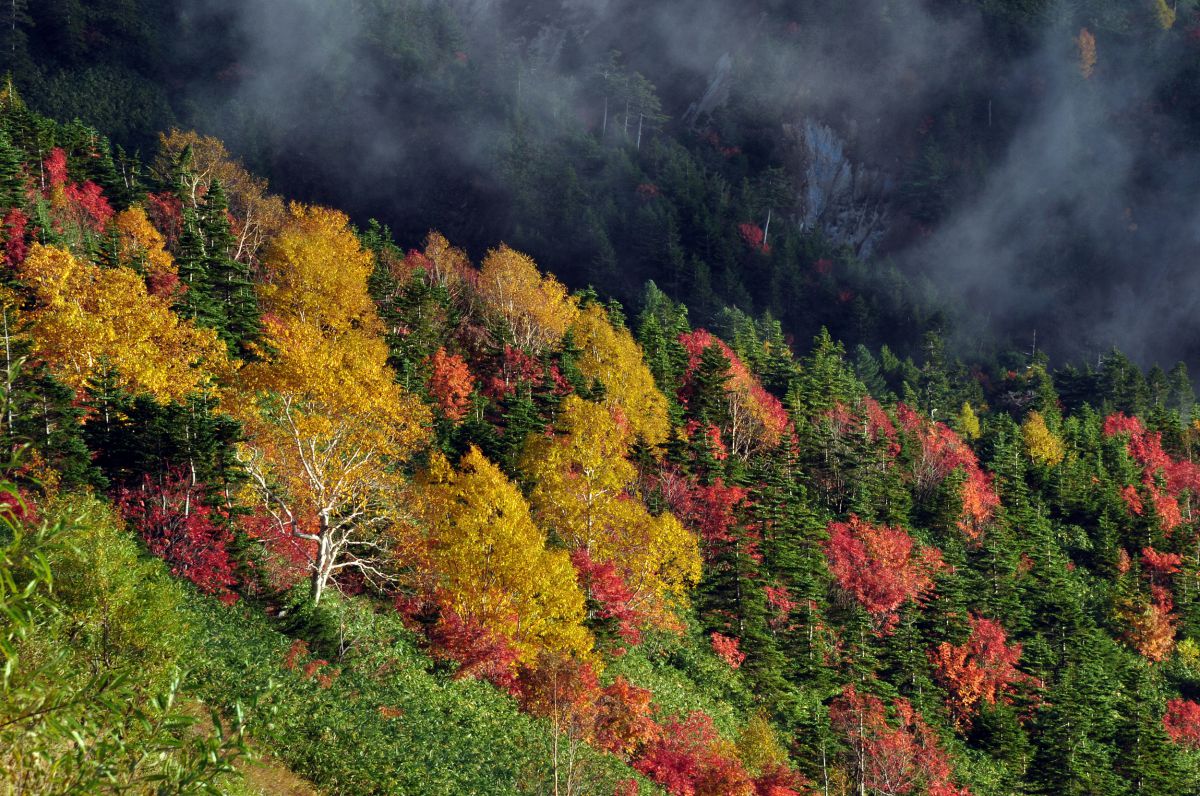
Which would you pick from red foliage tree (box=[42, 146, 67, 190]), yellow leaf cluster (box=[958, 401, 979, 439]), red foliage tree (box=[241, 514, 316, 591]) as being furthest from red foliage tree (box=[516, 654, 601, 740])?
yellow leaf cluster (box=[958, 401, 979, 439])

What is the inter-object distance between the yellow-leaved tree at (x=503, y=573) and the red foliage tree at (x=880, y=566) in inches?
1117

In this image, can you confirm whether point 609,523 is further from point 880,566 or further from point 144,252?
point 144,252

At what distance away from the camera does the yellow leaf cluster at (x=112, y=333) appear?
132 ft

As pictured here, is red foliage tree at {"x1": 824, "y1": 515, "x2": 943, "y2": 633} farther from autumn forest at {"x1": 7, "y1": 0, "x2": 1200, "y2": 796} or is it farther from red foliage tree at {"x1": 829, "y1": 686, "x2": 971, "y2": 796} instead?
red foliage tree at {"x1": 829, "y1": 686, "x2": 971, "y2": 796}

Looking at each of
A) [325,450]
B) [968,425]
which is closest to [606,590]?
[325,450]

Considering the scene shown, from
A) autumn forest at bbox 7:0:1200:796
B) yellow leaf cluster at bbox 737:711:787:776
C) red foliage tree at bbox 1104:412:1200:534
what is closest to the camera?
autumn forest at bbox 7:0:1200:796

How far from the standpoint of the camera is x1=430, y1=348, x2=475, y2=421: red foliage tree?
2396 inches

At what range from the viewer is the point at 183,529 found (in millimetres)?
34500

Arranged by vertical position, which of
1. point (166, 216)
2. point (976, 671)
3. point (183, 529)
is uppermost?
point (166, 216)

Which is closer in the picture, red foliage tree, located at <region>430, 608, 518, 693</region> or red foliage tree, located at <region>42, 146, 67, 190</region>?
red foliage tree, located at <region>430, 608, 518, 693</region>

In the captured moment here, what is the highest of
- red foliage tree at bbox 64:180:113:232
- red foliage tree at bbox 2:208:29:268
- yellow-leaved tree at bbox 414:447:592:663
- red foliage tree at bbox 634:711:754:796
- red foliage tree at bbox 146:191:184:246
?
red foliage tree at bbox 146:191:184:246

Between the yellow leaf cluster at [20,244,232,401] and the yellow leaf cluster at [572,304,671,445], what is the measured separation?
27312 millimetres

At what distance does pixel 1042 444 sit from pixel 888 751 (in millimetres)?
54622

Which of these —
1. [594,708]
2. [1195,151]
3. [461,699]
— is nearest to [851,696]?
[594,708]
